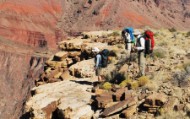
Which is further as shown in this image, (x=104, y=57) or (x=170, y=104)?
(x=104, y=57)

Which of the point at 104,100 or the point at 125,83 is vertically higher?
the point at 125,83

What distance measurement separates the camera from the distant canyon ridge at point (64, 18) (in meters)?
102

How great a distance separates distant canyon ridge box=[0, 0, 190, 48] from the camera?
336 feet

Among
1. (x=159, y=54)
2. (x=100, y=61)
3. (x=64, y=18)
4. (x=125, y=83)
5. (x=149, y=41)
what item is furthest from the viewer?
(x=64, y=18)

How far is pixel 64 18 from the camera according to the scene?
117 metres

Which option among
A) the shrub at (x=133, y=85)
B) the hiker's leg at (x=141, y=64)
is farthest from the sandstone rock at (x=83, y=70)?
the shrub at (x=133, y=85)

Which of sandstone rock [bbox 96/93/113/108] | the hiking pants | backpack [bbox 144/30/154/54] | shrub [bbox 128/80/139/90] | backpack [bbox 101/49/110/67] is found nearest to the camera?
sandstone rock [bbox 96/93/113/108]

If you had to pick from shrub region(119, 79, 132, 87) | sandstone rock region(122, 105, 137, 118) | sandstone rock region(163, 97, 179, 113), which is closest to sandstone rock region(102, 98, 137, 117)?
sandstone rock region(122, 105, 137, 118)

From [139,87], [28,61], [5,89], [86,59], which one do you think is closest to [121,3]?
[28,61]

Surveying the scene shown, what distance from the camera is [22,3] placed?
108m

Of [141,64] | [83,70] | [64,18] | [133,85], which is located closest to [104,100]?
[133,85]

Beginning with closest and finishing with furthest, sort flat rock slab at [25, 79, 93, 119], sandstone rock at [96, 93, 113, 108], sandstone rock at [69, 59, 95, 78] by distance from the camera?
sandstone rock at [96, 93, 113, 108] < flat rock slab at [25, 79, 93, 119] < sandstone rock at [69, 59, 95, 78]

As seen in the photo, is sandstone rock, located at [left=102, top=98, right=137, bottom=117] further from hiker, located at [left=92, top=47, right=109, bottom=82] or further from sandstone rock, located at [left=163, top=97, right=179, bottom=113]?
hiker, located at [left=92, top=47, right=109, bottom=82]

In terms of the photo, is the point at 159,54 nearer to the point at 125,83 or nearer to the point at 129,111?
the point at 125,83
